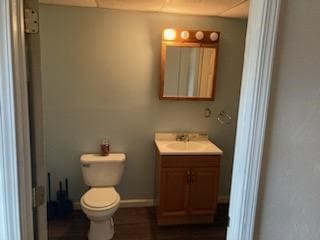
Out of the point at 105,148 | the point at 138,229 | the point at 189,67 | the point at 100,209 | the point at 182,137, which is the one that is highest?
the point at 189,67

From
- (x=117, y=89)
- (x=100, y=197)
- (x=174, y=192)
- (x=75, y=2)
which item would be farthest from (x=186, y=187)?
(x=75, y=2)

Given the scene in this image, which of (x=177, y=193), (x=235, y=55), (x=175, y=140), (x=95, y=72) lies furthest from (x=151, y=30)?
(x=177, y=193)

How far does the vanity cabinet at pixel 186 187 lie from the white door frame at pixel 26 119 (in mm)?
1541

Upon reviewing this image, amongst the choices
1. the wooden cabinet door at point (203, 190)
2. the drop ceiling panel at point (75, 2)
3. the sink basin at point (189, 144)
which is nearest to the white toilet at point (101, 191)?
the sink basin at point (189, 144)

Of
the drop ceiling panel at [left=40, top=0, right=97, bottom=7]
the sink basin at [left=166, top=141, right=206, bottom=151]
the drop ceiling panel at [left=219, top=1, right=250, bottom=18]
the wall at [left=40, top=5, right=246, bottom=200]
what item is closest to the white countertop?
the sink basin at [left=166, top=141, right=206, bottom=151]

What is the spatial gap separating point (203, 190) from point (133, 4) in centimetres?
205

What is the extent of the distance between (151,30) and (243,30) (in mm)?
1079

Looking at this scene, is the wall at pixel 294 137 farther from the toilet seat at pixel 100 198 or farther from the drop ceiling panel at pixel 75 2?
the drop ceiling panel at pixel 75 2

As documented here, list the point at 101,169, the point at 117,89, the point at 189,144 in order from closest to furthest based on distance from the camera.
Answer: the point at 101,169, the point at 117,89, the point at 189,144

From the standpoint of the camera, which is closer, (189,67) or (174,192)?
(174,192)

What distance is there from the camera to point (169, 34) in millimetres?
2777

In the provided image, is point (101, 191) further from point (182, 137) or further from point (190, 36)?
point (190, 36)

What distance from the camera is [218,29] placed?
2.92 metres

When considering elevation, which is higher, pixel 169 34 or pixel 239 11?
pixel 239 11
